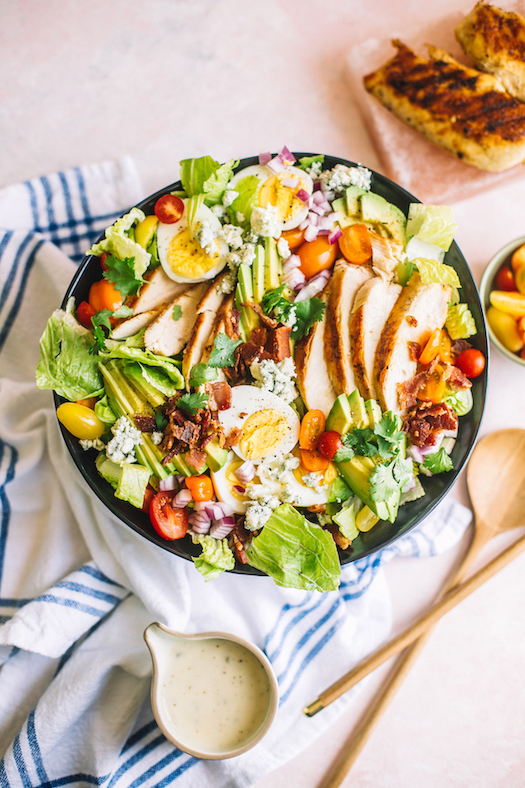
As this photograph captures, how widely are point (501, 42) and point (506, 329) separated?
1.75 meters

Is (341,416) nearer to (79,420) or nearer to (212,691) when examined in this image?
(79,420)

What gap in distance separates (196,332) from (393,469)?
1.20 m

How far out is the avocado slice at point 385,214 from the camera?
115 inches

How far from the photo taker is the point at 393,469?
2.65 metres

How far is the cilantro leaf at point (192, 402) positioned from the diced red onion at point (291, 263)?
824 mm

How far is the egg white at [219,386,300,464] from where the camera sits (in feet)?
8.95

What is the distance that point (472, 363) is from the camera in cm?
288

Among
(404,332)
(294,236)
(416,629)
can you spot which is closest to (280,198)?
(294,236)

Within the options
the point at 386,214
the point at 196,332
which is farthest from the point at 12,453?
the point at 386,214

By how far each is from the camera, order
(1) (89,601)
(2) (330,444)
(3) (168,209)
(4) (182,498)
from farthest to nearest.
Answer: (1) (89,601)
(3) (168,209)
(4) (182,498)
(2) (330,444)

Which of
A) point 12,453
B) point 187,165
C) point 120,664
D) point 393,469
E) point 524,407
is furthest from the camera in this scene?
point 524,407

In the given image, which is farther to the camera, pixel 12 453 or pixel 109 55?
pixel 109 55

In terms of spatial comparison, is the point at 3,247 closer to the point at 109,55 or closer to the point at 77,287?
the point at 77,287

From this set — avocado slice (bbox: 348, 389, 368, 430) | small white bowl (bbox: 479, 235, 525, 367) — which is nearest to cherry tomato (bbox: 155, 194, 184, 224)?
avocado slice (bbox: 348, 389, 368, 430)
